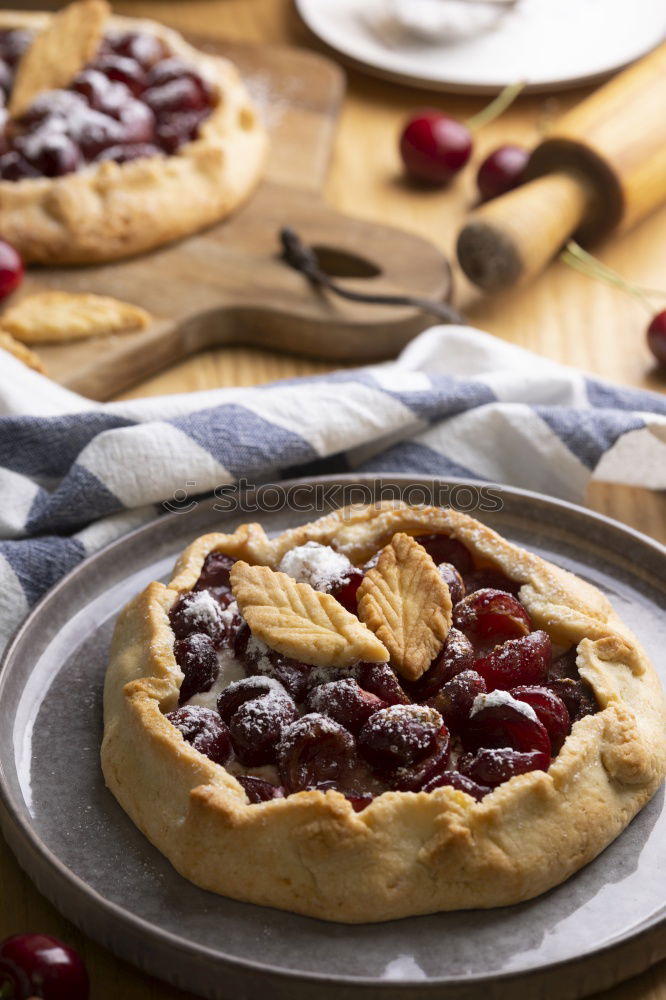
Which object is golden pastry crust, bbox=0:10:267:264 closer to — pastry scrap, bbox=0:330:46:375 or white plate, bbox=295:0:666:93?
pastry scrap, bbox=0:330:46:375

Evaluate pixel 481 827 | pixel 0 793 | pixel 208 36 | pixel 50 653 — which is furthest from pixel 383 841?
pixel 208 36

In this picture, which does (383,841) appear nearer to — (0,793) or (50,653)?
(0,793)

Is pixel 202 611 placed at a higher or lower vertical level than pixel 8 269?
higher

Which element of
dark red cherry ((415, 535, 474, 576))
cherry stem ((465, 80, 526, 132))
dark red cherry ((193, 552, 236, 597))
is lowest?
dark red cherry ((193, 552, 236, 597))

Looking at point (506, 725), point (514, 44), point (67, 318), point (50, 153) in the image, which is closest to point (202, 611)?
point (506, 725)

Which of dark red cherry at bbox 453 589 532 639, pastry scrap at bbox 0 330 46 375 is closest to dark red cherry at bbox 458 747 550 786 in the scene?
dark red cherry at bbox 453 589 532 639

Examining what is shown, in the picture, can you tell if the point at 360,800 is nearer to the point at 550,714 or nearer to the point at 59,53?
the point at 550,714
